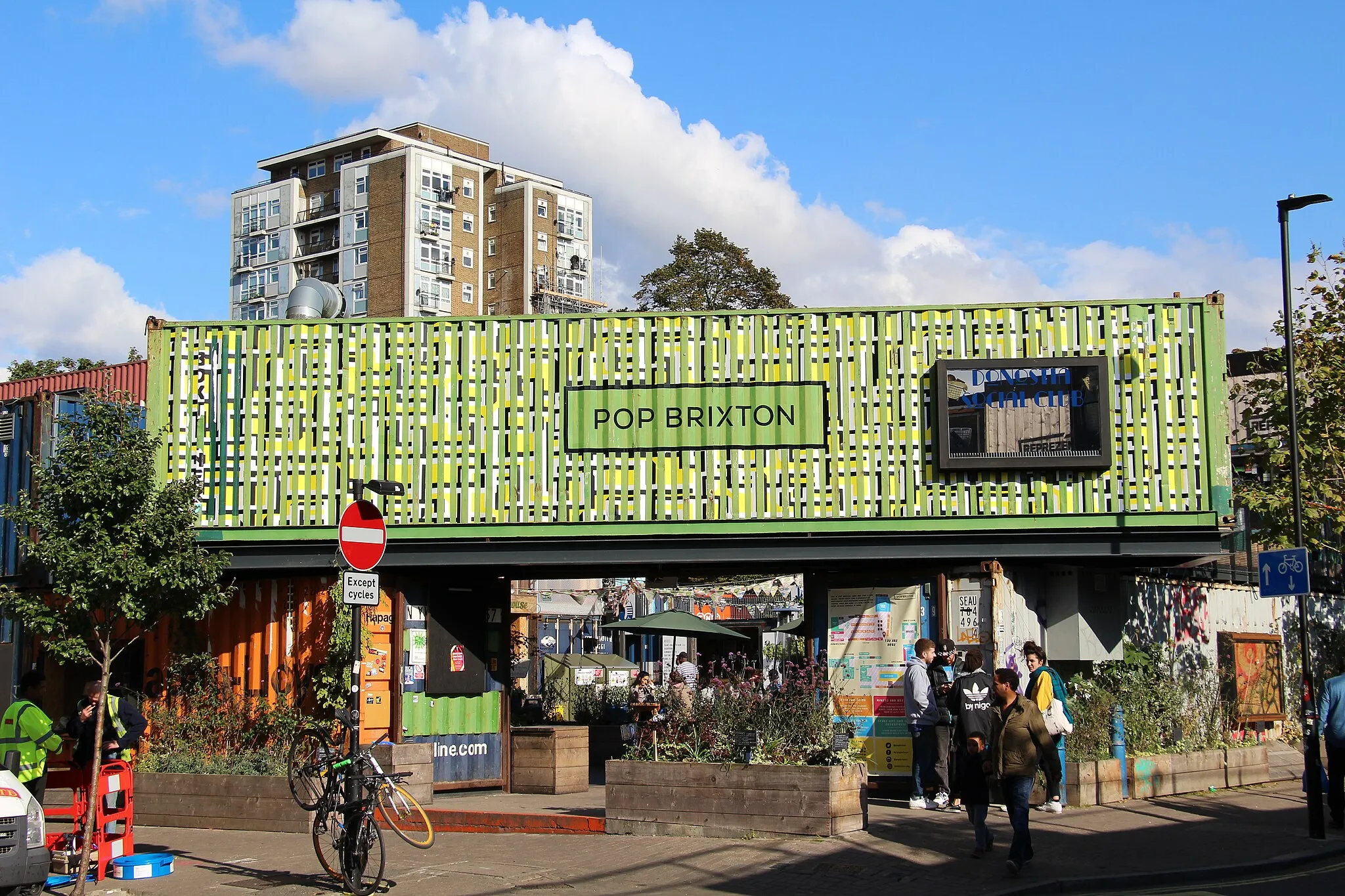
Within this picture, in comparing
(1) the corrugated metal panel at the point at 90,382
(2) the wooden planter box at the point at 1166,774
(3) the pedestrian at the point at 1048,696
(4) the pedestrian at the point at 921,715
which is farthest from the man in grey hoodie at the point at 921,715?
(1) the corrugated metal panel at the point at 90,382

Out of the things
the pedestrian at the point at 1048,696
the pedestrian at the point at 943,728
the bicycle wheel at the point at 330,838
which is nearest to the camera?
the bicycle wheel at the point at 330,838

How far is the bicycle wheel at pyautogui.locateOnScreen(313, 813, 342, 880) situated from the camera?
36.7ft

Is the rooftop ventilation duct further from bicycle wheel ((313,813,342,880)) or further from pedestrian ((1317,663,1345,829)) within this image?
pedestrian ((1317,663,1345,829))

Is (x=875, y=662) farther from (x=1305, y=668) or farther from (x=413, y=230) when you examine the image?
(x=413, y=230)

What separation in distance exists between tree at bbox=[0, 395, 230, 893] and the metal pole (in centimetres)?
1158

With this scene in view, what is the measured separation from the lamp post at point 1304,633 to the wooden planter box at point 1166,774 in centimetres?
181

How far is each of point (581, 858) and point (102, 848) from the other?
13.4 feet

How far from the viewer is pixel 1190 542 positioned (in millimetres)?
17188

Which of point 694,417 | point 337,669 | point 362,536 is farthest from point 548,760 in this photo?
point 362,536

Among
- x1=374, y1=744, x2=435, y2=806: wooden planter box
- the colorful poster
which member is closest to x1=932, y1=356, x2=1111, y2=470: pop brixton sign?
the colorful poster

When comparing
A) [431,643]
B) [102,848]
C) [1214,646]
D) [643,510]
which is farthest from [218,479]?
[1214,646]

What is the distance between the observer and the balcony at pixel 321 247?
101 m

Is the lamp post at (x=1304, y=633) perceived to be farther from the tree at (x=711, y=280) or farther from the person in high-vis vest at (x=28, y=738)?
the tree at (x=711, y=280)

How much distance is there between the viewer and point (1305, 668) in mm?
14516
